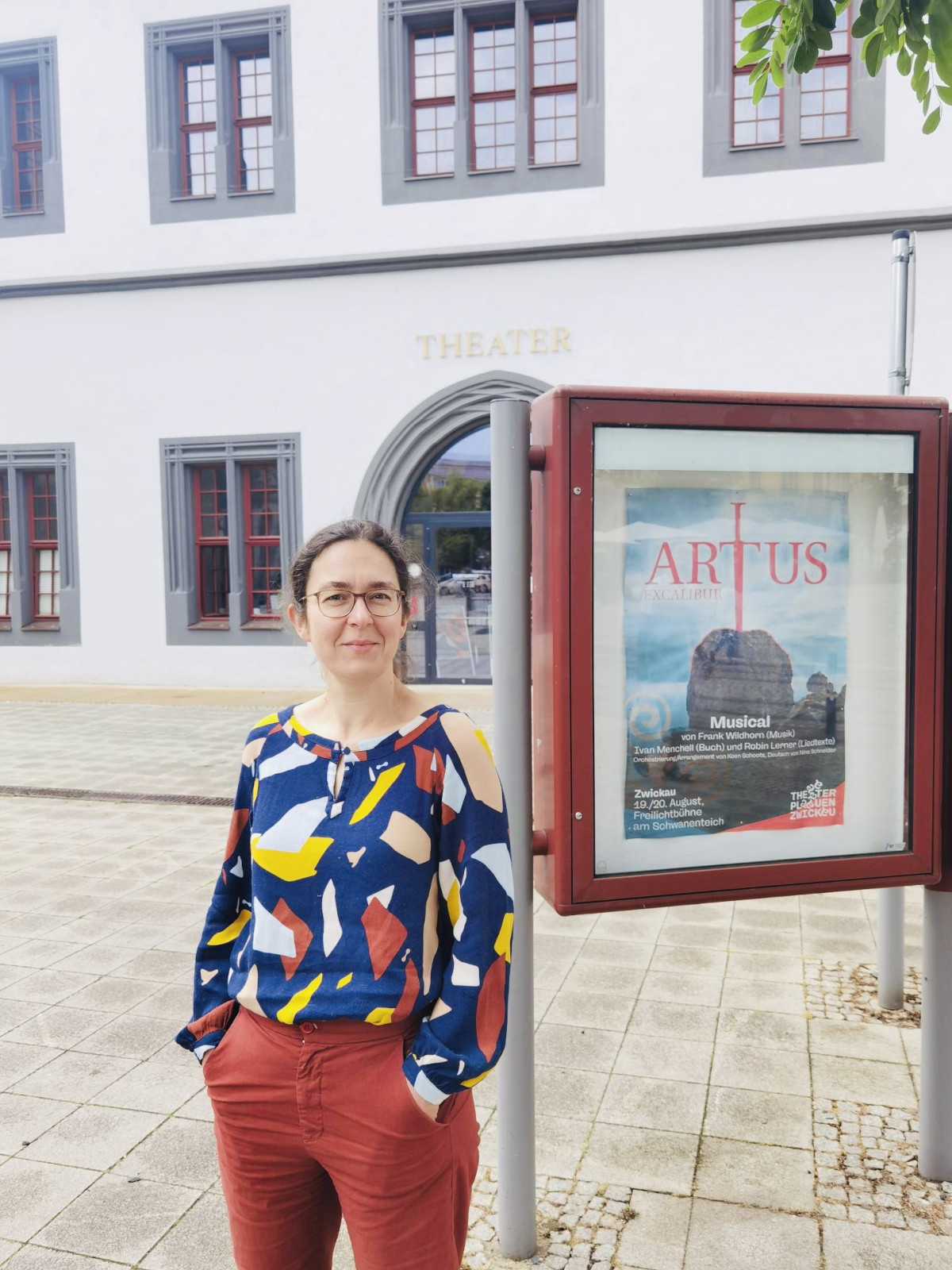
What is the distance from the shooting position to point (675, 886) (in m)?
2.75

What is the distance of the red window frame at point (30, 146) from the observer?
16.7 m

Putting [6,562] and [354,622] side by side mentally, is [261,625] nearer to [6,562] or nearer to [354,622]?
[6,562]

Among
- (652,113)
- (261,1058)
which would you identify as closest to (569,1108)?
(261,1058)

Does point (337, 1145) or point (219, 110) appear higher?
point (219, 110)

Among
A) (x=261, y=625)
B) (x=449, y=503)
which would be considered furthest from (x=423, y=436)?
(x=261, y=625)

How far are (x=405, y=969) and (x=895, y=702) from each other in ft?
5.67

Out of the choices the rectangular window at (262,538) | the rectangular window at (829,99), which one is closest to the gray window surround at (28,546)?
the rectangular window at (262,538)

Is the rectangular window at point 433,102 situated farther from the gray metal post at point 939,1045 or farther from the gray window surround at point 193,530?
the gray metal post at point 939,1045

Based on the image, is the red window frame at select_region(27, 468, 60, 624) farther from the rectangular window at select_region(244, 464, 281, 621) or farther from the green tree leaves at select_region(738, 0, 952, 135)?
the green tree leaves at select_region(738, 0, 952, 135)

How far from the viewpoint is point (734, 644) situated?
2.78 metres

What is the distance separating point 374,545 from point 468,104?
1471 cm

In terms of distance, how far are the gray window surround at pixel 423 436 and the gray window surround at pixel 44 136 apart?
247 inches

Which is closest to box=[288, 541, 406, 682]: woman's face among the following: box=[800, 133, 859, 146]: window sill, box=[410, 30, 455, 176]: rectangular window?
box=[800, 133, 859, 146]: window sill

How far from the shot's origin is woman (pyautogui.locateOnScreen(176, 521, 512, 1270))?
70.5 inches
